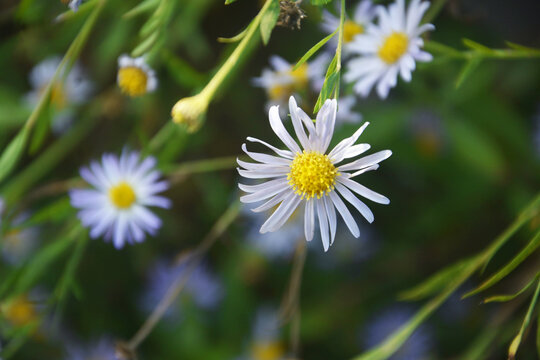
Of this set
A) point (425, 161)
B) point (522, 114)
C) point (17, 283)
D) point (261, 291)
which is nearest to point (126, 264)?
point (261, 291)

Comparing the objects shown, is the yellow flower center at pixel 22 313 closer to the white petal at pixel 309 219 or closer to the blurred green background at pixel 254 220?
the blurred green background at pixel 254 220

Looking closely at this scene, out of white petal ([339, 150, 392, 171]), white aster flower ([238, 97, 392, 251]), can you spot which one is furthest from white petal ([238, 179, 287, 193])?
white petal ([339, 150, 392, 171])

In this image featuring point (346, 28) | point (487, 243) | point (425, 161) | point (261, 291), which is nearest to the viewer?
point (346, 28)

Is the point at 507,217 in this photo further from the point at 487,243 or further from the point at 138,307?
the point at 138,307

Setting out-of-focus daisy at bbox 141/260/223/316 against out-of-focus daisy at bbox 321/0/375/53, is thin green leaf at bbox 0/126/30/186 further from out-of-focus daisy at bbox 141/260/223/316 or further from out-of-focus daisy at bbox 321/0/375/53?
out-of-focus daisy at bbox 141/260/223/316

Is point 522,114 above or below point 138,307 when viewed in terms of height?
above

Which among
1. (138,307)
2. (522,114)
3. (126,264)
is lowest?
(138,307)
